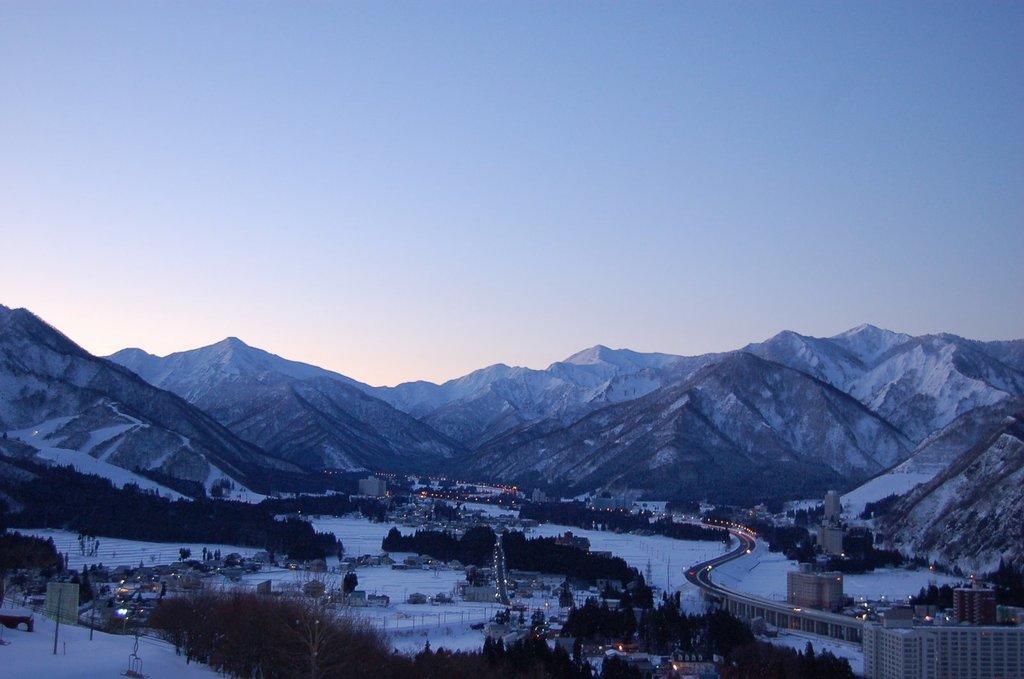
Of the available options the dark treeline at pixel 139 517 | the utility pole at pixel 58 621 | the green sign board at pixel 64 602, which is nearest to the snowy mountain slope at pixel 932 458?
the dark treeline at pixel 139 517

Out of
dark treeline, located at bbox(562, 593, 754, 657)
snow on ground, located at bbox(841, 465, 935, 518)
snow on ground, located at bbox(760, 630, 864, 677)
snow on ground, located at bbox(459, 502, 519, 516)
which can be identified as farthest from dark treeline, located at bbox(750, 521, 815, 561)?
dark treeline, located at bbox(562, 593, 754, 657)

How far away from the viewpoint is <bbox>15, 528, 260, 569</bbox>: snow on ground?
83812 millimetres

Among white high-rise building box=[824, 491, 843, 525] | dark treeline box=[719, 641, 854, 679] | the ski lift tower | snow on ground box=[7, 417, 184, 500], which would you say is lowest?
dark treeline box=[719, 641, 854, 679]

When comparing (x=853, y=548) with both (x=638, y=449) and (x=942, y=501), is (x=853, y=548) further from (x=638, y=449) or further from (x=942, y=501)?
(x=638, y=449)

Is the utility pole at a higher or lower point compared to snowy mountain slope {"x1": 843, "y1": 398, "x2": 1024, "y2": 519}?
lower

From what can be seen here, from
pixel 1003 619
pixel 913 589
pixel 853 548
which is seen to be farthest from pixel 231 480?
pixel 1003 619

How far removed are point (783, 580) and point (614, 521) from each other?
168ft

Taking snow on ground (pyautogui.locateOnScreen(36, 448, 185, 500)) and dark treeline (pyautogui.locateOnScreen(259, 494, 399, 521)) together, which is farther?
dark treeline (pyautogui.locateOnScreen(259, 494, 399, 521))

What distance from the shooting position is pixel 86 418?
488 feet

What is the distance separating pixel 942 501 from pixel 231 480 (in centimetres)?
8720

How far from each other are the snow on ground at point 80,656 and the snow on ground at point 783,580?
42995 mm

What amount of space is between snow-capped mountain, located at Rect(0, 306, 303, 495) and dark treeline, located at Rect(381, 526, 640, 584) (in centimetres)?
4236

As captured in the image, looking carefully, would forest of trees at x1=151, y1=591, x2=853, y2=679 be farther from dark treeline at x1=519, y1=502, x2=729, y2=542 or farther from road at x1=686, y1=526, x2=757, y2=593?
dark treeline at x1=519, y1=502, x2=729, y2=542

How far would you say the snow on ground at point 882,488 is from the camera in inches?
5384
